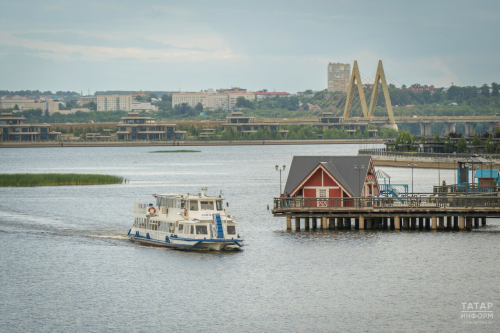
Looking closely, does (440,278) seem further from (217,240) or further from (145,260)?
(145,260)

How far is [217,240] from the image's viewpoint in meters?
48.8

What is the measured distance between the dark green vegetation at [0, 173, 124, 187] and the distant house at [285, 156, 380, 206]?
53899mm

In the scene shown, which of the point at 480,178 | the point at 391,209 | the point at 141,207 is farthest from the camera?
the point at 480,178

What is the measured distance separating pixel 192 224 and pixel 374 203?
44.1 feet

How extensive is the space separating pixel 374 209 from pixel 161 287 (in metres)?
18.2

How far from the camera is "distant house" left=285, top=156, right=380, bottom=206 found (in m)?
55.0

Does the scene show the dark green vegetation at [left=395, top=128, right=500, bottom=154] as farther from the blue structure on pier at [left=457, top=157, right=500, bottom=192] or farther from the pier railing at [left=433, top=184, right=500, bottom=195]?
the pier railing at [left=433, top=184, right=500, bottom=195]

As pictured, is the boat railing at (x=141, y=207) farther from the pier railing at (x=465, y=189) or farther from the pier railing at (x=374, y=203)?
the pier railing at (x=465, y=189)

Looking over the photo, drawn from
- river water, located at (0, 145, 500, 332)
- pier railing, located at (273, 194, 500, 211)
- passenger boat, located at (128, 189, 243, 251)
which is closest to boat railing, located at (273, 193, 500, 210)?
pier railing, located at (273, 194, 500, 211)

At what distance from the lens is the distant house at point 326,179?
54969 mm

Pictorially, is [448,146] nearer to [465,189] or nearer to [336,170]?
[465,189]

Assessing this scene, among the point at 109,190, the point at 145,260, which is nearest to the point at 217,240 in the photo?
the point at 145,260

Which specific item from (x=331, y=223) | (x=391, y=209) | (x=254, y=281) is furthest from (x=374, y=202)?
(x=254, y=281)

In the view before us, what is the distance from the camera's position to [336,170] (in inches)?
2205
